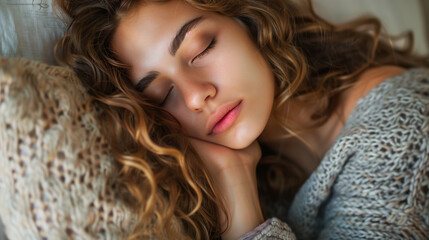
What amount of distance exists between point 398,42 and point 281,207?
2.77 feet

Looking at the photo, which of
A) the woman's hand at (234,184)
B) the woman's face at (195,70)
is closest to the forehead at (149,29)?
the woman's face at (195,70)

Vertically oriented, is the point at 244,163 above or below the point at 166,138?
below

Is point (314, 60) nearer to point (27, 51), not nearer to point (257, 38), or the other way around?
point (257, 38)

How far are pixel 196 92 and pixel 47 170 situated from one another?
0.33m

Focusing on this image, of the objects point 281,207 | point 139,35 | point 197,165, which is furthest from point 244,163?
point 139,35

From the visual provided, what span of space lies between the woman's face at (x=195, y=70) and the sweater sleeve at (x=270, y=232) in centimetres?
20

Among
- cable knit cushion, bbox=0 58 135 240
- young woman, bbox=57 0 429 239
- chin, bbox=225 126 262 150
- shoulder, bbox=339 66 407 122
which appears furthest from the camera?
shoulder, bbox=339 66 407 122

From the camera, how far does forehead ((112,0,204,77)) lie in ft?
2.68

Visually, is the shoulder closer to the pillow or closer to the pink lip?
the pink lip

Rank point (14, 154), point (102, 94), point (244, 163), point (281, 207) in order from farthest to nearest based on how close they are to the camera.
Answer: point (281, 207) < point (244, 163) < point (102, 94) < point (14, 154)

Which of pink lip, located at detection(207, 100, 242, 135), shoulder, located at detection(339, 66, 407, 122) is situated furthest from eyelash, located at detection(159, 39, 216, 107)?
shoulder, located at detection(339, 66, 407, 122)

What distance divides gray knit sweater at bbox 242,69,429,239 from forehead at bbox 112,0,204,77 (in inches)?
17.8

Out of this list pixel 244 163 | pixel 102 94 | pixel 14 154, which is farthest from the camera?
pixel 244 163

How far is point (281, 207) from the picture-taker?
1146 mm
